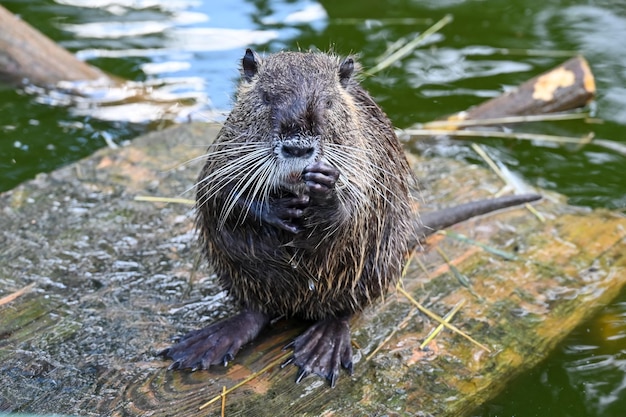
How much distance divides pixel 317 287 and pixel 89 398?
1015 millimetres

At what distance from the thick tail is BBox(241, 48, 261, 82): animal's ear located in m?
1.30

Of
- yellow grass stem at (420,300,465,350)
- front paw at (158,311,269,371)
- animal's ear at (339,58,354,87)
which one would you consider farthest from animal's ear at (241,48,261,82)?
yellow grass stem at (420,300,465,350)

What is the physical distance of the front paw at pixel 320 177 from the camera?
2.75 metres

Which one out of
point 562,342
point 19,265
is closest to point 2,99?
point 19,265

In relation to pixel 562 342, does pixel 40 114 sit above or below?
above

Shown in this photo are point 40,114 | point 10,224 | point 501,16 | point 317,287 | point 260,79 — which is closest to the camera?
point 260,79

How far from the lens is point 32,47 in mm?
6066

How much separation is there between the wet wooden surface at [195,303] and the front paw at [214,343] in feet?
0.16

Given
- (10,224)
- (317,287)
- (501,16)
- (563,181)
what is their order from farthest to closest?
(501,16), (563,181), (10,224), (317,287)

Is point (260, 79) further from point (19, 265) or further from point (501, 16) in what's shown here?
point (501, 16)

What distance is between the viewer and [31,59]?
19.9ft

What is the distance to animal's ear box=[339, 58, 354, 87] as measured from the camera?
126 inches

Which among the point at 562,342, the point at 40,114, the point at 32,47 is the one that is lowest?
the point at 562,342

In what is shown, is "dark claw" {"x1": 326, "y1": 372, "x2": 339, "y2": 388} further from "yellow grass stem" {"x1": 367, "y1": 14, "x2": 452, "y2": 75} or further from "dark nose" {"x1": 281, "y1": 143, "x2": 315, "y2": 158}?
"yellow grass stem" {"x1": 367, "y1": 14, "x2": 452, "y2": 75}
